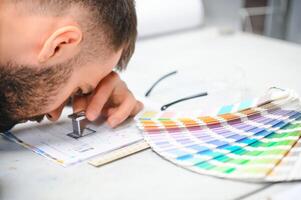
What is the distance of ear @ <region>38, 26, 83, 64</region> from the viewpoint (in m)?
0.65

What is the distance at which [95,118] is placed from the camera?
80 centimetres

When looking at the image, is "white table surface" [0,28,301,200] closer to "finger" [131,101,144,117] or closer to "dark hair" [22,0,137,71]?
"finger" [131,101,144,117]

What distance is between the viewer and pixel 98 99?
805mm

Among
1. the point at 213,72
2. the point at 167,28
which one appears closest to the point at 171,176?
the point at 213,72

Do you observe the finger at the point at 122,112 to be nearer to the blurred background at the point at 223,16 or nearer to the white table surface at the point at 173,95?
the white table surface at the point at 173,95

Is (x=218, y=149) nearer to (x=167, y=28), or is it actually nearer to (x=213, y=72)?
(x=213, y=72)

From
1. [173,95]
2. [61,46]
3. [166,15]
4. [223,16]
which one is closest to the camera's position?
[61,46]

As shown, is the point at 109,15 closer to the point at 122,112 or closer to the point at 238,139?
the point at 122,112

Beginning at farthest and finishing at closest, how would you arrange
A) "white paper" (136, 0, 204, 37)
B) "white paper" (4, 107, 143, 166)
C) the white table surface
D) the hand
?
"white paper" (136, 0, 204, 37) < the hand < "white paper" (4, 107, 143, 166) < the white table surface

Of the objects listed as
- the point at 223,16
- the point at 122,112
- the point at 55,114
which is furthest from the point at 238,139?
the point at 223,16

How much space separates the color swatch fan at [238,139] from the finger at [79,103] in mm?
110

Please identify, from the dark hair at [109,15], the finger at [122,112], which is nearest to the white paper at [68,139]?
the finger at [122,112]

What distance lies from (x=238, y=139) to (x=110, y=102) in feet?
0.94

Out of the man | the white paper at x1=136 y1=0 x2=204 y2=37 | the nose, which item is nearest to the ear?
the man
